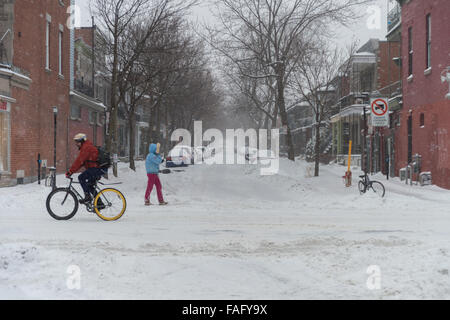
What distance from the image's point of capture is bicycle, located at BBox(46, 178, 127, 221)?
10664 mm

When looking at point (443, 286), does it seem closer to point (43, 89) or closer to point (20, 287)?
point (20, 287)

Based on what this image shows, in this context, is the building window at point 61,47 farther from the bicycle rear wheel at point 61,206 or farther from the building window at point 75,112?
the bicycle rear wheel at point 61,206

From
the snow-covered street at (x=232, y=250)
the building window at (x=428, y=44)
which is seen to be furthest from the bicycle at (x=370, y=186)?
the building window at (x=428, y=44)

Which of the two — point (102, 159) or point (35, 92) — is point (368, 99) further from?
point (102, 159)

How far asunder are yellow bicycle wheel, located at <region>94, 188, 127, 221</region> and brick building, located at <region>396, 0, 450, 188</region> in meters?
13.4

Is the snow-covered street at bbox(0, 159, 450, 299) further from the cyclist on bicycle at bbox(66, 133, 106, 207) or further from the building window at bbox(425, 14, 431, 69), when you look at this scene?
the building window at bbox(425, 14, 431, 69)

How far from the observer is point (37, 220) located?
1054 cm

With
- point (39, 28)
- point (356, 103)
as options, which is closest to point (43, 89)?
point (39, 28)

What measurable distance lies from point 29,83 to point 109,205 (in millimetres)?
11609

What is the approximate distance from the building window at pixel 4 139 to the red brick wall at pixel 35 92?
27cm

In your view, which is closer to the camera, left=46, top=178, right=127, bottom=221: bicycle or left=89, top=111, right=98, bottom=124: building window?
left=46, top=178, right=127, bottom=221: bicycle

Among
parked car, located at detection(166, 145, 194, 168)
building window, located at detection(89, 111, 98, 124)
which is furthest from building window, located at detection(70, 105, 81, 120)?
parked car, located at detection(166, 145, 194, 168)

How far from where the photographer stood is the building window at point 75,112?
2837 cm

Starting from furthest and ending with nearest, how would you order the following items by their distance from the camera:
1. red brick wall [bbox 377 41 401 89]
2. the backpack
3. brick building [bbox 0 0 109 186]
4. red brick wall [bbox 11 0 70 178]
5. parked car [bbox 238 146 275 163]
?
red brick wall [bbox 377 41 401 89]
parked car [bbox 238 146 275 163]
red brick wall [bbox 11 0 70 178]
brick building [bbox 0 0 109 186]
the backpack
